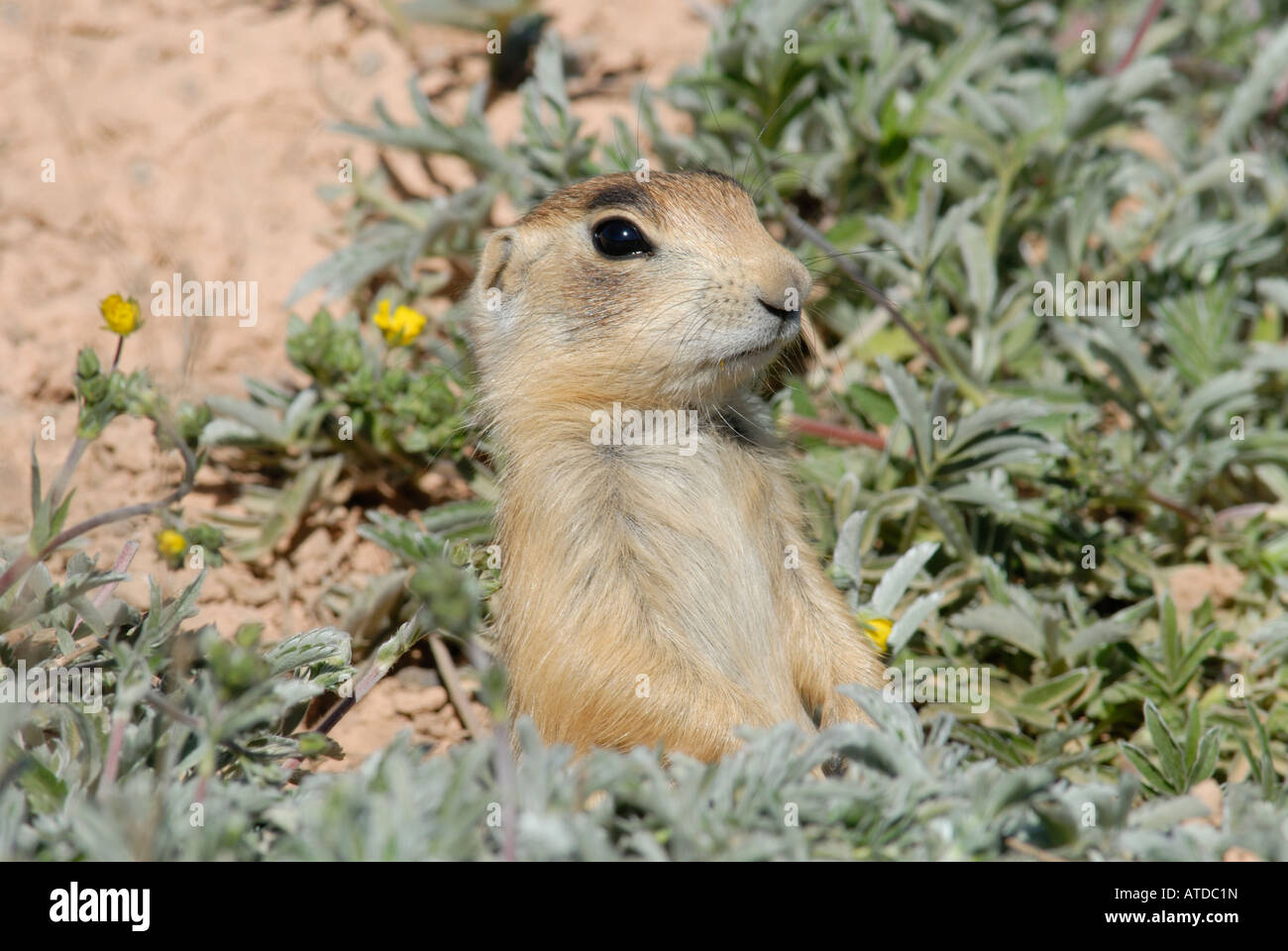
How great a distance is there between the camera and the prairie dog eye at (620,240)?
4.10m

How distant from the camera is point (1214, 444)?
508 cm

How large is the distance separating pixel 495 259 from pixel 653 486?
1235 millimetres

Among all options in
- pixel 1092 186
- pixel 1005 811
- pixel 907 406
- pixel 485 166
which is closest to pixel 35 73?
pixel 485 166

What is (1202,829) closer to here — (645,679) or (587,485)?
(645,679)

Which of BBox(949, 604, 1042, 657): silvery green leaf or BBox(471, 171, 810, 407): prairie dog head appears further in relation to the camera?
BBox(949, 604, 1042, 657): silvery green leaf

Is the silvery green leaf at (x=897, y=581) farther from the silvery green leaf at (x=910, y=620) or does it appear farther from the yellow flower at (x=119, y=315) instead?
the yellow flower at (x=119, y=315)

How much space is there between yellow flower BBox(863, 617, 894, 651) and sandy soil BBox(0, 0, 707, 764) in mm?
1785

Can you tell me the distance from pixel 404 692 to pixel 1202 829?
309cm

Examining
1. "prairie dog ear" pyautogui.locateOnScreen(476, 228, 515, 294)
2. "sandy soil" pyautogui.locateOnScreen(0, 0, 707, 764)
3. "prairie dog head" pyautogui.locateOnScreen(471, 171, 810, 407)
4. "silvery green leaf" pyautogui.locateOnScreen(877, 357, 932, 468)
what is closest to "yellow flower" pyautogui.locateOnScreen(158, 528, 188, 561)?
"sandy soil" pyautogui.locateOnScreen(0, 0, 707, 764)

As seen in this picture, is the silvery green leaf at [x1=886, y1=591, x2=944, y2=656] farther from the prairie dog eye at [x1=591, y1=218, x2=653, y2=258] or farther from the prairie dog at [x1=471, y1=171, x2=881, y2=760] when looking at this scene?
the prairie dog eye at [x1=591, y1=218, x2=653, y2=258]

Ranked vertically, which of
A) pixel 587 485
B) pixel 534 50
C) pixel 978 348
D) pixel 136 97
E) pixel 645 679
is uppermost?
pixel 534 50

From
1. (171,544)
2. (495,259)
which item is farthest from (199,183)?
(171,544)

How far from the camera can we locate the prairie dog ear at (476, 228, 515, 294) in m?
4.58

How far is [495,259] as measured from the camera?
15.1ft
